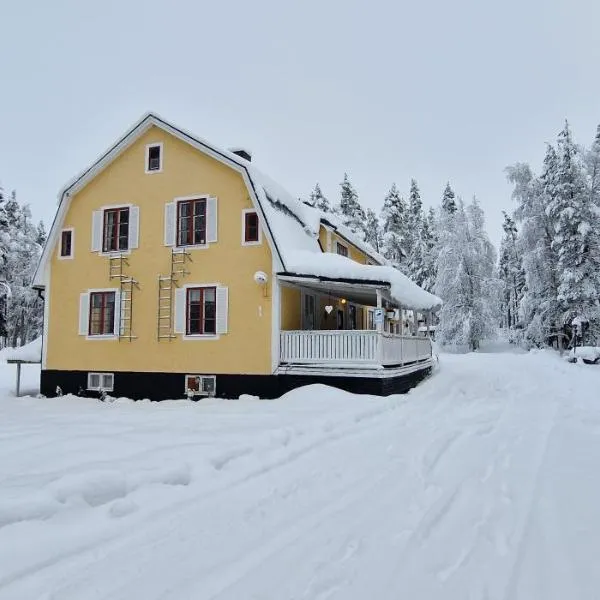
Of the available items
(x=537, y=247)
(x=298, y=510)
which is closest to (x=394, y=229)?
(x=537, y=247)

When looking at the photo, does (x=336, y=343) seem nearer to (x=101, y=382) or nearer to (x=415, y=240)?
(x=101, y=382)

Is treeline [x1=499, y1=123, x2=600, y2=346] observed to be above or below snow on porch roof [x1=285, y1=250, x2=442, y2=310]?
above

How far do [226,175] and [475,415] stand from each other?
913cm

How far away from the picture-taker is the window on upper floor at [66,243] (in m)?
16.0

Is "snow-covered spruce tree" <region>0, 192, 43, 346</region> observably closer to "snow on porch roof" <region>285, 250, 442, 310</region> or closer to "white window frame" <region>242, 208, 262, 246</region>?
"white window frame" <region>242, 208, 262, 246</region>

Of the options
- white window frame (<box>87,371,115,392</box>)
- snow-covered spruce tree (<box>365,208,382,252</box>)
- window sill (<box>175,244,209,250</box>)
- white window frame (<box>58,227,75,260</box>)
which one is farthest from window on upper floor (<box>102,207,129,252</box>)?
A: snow-covered spruce tree (<box>365,208,382,252</box>)

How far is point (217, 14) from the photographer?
4138cm

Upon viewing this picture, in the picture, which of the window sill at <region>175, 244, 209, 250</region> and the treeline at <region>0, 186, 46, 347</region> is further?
the treeline at <region>0, 186, 46, 347</region>


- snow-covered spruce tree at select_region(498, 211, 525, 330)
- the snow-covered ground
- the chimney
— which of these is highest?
snow-covered spruce tree at select_region(498, 211, 525, 330)

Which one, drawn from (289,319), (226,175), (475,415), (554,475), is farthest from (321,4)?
(554,475)

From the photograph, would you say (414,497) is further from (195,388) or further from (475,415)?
(195,388)

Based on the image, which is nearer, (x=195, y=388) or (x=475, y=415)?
(x=475, y=415)

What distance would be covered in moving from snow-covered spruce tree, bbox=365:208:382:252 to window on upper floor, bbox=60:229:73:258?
3382cm

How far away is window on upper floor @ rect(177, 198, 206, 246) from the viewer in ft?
48.0
